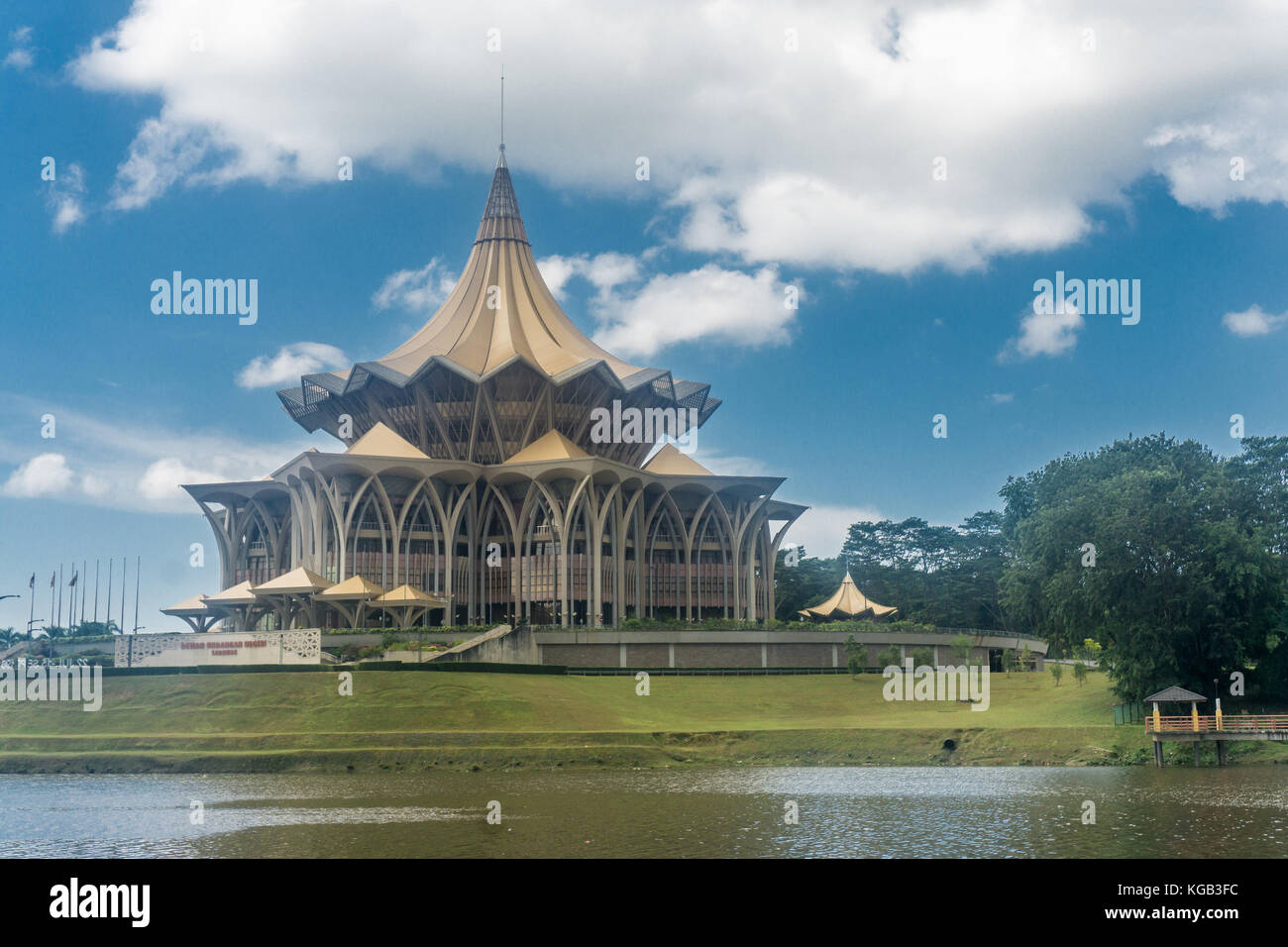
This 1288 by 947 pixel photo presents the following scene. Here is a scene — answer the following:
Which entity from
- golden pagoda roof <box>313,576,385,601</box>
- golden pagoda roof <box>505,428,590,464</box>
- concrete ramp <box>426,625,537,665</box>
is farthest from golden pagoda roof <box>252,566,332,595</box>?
golden pagoda roof <box>505,428,590,464</box>

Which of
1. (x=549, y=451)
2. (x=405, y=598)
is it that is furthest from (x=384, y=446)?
(x=405, y=598)

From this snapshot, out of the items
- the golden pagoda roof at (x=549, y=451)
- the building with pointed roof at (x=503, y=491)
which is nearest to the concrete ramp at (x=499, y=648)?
the building with pointed roof at (x=503, y=491)

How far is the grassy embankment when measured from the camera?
36781mm

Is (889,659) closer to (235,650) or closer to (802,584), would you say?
(235,650)

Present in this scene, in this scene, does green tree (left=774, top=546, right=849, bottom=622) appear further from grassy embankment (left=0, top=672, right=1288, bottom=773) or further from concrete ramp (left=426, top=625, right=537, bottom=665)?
grassy embankment (left=0, top=672, right=1288, bottom=773)

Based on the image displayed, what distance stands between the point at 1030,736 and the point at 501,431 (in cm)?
4790

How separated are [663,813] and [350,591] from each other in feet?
126

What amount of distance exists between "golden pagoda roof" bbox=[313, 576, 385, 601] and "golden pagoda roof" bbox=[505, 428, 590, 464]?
14560 millimetres

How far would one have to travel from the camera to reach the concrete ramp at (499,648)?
53.2 meters

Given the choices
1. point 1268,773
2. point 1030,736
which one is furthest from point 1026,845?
point 1030,736

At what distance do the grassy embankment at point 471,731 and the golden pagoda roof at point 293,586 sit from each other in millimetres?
16598

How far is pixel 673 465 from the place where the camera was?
79375mm

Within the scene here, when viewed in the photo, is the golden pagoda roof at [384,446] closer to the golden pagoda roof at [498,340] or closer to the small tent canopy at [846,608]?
the golden pagoda roof at [498,340]
